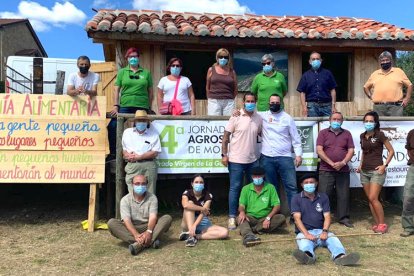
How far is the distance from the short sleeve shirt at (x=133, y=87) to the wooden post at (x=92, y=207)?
1365 millimetres

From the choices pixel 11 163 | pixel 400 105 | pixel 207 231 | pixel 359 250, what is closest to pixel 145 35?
pixel 11 163

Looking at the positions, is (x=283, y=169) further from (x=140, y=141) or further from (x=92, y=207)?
(x=92, y=207)

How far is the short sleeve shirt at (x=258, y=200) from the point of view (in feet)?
20.0

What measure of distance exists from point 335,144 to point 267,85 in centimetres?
141

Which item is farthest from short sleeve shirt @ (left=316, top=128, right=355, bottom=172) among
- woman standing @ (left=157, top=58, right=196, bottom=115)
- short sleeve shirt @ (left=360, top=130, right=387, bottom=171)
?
woman standing @ (left=157, top=58, right=196, bottom=115)

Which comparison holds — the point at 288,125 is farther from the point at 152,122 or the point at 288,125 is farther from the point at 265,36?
the point at 265,36

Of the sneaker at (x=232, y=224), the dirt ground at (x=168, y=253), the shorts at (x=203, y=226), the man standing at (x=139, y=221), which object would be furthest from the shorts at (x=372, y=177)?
the man standing at (x=139, y=221)

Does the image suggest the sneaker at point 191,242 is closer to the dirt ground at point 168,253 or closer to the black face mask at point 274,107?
the dirt ground at point 168,253

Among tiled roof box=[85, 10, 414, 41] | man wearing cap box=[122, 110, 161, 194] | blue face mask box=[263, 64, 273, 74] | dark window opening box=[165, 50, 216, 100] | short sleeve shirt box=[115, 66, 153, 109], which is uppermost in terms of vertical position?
tiled roof box=[85, 10, 414, 41]

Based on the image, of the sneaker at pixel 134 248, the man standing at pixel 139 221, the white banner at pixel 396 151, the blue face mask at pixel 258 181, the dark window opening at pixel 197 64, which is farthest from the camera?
the dark window opening at pixel 197 64

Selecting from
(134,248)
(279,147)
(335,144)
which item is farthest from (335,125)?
(134,248)

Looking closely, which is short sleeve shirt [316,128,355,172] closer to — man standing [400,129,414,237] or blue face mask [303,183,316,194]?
man standing [400,129,414,237]

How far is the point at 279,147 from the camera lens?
6.34 m

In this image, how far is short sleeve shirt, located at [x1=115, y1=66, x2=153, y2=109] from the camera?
661 cm
